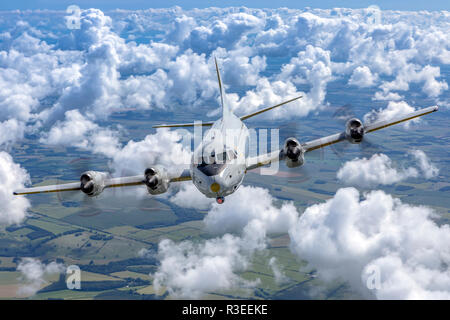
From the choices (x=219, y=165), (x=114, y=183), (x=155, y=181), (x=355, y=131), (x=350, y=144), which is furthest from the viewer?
(x=114, y=183)

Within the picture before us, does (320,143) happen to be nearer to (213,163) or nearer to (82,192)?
(213,163)

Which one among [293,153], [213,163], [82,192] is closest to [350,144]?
[293,153]

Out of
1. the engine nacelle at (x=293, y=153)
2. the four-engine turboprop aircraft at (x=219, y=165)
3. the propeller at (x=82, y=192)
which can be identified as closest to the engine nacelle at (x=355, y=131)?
the four-engine turboprop aircraft at (x=219, y=165)
